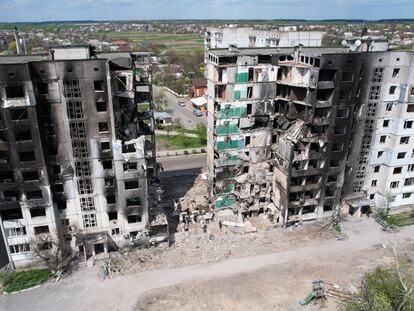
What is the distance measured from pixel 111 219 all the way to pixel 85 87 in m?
17.5

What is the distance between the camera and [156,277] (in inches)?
1751

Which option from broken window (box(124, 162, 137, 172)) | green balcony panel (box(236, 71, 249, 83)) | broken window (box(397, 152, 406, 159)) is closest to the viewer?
broken window (box(124, 162, 137, 172))

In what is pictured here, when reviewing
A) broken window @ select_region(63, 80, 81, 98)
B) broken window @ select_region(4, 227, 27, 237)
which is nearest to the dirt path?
broken window @ select_region(4, 227, 27, 237)

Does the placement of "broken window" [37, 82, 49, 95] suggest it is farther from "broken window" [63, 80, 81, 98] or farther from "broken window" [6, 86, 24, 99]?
"broken window" [63, 80, 81, 98]

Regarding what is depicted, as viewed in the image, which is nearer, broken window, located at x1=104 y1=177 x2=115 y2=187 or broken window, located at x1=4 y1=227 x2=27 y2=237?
broken window, located at x1=4 y1=227 x2=27 y2=237

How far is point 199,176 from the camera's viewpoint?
69188mm

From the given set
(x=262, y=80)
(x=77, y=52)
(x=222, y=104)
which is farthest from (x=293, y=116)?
(x=77, y=52)

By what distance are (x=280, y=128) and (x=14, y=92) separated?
34965 millimetres

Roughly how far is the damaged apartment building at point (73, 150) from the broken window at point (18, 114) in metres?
0.10

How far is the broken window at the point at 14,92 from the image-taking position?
3853 centimetres

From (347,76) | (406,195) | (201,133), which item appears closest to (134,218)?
(347,76)

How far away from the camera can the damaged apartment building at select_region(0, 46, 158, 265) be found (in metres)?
39.4

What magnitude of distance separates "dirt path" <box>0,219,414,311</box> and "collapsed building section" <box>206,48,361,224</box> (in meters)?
6.78

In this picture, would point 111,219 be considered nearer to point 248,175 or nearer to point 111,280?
point 111,280
